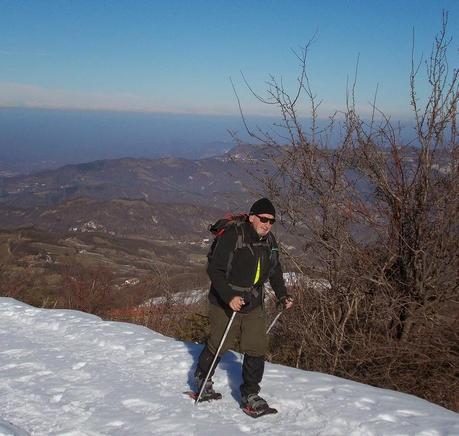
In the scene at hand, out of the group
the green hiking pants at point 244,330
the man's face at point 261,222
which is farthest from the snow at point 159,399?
the man's face at point 261,222

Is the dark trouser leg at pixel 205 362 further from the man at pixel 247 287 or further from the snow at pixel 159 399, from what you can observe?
the snow at pixel 159 399

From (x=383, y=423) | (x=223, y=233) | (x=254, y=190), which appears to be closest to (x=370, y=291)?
(x=254, y=190)

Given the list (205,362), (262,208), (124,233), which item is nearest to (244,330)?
(205,362)

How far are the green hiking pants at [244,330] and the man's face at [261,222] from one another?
79cm

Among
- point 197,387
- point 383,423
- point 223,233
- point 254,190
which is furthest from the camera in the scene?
point 254,190

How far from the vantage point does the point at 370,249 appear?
6699mm

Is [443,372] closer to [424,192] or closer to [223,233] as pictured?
[424,192]

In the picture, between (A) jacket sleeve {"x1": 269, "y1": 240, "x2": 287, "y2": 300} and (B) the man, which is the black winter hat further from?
(A) jacket sleeve {"x1": 269, "y1": 240, "x2": 287, "y2": 300}

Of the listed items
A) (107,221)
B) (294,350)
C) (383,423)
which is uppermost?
(383,423)

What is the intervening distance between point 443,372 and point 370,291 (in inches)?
55.6

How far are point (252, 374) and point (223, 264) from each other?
108 centimetres

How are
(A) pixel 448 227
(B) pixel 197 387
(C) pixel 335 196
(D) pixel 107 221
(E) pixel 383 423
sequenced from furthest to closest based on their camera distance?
(D) pixel 107 221 → (C) pixel 335 196 → (A) pixel 448 227 → (B) pixel 197 387 → (E) pixel 383 423

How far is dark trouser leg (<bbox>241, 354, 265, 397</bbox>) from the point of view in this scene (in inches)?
169

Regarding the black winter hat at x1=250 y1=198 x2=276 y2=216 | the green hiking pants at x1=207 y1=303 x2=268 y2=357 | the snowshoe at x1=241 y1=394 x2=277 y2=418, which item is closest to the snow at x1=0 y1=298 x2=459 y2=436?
the snowshoe at x1=241 y1=394 x2=277 y2=418
